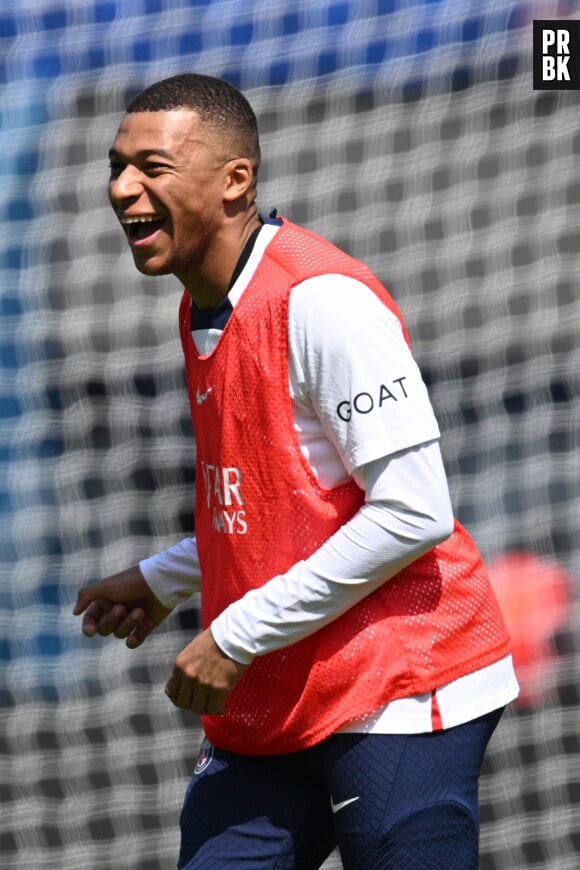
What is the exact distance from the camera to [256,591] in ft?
5.82

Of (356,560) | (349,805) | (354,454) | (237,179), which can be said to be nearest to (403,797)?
(349,805)

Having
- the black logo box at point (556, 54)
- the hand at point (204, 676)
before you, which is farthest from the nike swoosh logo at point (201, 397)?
the black logo box at point (556, 54)

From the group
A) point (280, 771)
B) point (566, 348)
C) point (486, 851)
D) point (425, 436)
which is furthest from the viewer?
point (566, 348)

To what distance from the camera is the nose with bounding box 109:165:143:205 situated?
1857 mm

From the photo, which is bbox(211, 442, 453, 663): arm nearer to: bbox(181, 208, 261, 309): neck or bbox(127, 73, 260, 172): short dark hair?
bbox(181, 208, 261, 309): neck

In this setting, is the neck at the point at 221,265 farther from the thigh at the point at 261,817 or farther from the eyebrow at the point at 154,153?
the thigh at the point at 261,817

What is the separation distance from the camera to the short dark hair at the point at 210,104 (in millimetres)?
1882

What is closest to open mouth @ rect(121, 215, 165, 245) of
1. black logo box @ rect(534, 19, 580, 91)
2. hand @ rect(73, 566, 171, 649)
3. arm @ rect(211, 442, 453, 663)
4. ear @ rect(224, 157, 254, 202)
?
ear @ rect(224, 157, 254, 202)

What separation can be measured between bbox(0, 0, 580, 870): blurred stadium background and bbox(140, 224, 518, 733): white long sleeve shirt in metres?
1.99

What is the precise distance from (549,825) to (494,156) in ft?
6.02

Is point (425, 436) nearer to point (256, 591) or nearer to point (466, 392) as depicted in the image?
point (256, 591)

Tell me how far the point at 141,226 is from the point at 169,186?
8 centimetres

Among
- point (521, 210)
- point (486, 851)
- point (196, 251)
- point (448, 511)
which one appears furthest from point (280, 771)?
point (521, 210)

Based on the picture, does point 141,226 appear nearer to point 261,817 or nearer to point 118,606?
point 118,606
